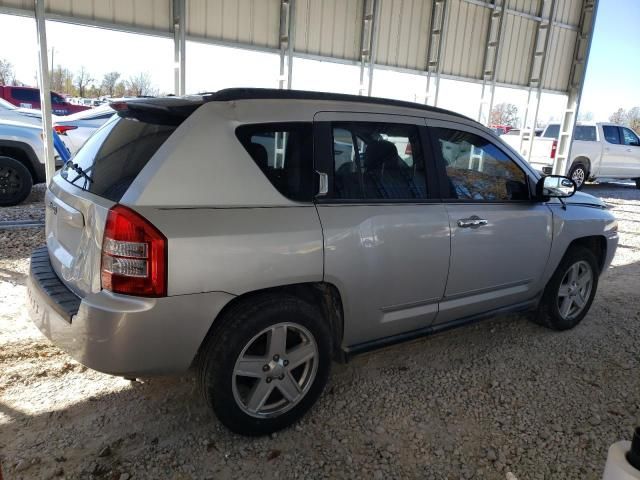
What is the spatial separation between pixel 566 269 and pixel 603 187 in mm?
15300

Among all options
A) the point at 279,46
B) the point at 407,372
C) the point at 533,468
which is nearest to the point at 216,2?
the point at 279,46

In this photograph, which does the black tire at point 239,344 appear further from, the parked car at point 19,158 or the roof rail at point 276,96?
the parked car at point 19,158

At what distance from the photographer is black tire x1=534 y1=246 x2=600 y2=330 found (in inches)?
163

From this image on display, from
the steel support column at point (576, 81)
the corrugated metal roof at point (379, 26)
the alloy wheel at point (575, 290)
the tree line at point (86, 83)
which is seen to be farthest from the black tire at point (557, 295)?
the tree line at point (86, 83)

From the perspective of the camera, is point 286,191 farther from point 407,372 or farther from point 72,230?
point 407,372

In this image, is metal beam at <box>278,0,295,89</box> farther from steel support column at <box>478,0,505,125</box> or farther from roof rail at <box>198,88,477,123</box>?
roof rail at <box>198,88,477,123</box>

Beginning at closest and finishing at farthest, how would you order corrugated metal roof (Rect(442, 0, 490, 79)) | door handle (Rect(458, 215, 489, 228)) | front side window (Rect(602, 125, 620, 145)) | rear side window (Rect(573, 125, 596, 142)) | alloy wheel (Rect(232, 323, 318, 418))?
alloy wheel (Rect(232, 323, 318, 418)) → door handle (Rect(458, 215, 489, 228)) → corrugated metal roof (Rect(442, 0, 490, 79)) → rear side window (Rect(573, 125, 596, 142)) → front side window (Rect(602, 125, 620, 145))

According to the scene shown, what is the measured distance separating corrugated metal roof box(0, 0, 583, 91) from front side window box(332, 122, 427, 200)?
232 inches

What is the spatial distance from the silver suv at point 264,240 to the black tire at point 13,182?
5.40 m

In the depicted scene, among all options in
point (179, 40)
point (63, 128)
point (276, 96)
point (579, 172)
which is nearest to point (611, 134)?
point (579, 172)

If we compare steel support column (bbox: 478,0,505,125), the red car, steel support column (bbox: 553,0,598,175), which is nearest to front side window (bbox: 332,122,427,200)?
steel support column (bbox: 478,0,505,125)

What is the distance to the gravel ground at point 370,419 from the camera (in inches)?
99.4

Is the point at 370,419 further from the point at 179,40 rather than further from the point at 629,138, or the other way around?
the point at 629,138

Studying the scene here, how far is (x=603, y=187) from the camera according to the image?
677 inches
